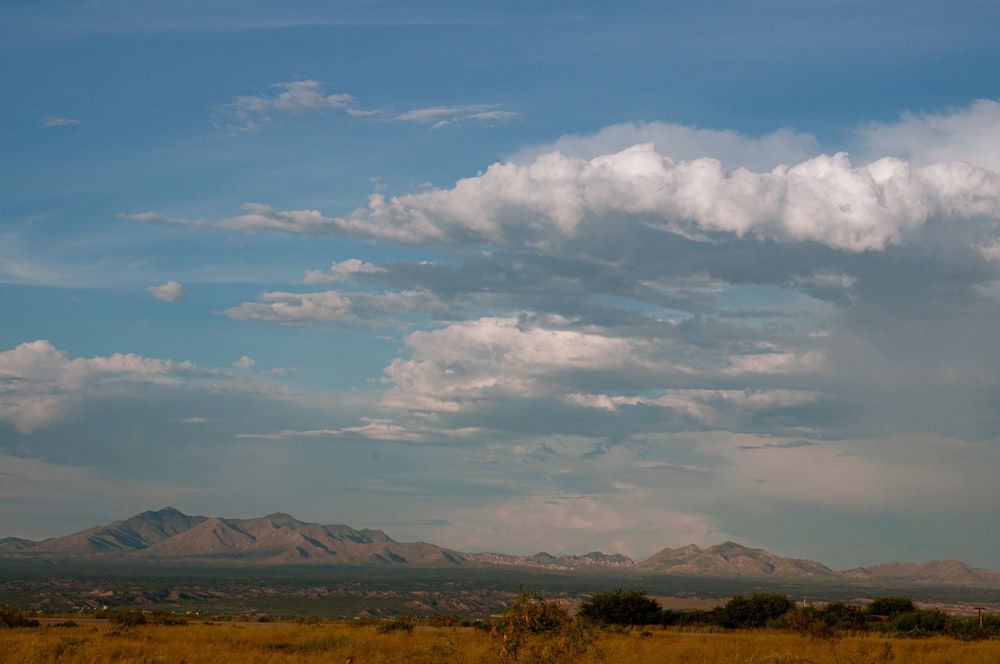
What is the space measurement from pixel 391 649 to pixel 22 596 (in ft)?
444

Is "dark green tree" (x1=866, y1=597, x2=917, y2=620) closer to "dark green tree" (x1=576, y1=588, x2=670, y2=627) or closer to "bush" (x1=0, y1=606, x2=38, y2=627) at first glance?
"dark green tree" (x1=576, y1=588, x2=670, y2=627)

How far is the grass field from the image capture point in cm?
3189

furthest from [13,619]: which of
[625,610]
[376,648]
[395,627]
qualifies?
[625,610]

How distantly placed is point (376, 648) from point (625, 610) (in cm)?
2974

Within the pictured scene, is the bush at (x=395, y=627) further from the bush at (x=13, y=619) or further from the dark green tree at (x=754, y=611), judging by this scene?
the dark green tree at (x=754, y=611)

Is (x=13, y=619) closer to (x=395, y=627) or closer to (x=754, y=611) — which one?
(x=395, y=627)

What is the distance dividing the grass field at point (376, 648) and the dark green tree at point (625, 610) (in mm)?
15725

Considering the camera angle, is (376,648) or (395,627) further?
(395,627)

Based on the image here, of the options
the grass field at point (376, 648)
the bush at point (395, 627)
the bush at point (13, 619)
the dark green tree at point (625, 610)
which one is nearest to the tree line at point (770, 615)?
the dark green tree at point (625, 610)

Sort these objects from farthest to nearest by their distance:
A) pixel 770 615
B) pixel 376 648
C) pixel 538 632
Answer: pixel 770 615
pixel 376 648
pixel 538 632

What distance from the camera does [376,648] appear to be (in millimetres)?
38375

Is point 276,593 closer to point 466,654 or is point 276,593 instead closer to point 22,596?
point 22,596

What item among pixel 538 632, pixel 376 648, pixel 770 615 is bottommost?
pixel 770 615

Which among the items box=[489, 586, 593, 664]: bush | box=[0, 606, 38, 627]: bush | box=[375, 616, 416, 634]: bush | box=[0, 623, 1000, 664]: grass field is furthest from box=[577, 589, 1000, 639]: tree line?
box=[489, 586, 593, 664]: bush
